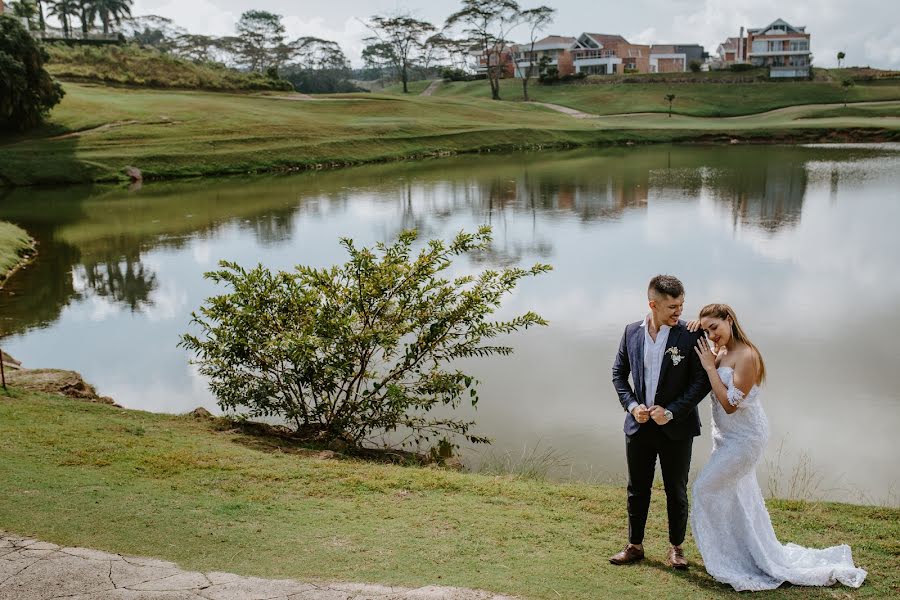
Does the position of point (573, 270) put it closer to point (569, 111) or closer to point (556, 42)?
point (569, 111)

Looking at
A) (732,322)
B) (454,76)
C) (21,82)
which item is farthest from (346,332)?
(454,76)

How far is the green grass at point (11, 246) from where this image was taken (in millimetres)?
24650

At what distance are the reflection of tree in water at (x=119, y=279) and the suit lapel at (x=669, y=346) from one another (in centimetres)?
1633

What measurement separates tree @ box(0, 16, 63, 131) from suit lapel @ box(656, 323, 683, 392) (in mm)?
50981

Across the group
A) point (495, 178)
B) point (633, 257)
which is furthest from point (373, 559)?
point (495, 178)

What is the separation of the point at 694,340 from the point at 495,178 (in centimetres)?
4149

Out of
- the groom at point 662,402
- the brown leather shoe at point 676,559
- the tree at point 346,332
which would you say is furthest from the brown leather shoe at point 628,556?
the tree at point 346,332

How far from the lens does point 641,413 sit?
644 cm

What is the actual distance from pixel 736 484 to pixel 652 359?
109cm

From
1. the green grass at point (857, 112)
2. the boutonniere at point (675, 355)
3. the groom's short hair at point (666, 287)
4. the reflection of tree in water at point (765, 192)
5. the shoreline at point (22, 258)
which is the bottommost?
the shoreline at point (22, 258)

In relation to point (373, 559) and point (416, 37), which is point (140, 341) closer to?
point (373, 559)

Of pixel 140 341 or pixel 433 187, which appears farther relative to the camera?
pixel 433 187

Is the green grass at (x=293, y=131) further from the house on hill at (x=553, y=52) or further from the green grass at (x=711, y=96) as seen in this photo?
the house on hill at (x=553, y=52)

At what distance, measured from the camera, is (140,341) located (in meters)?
17.3
